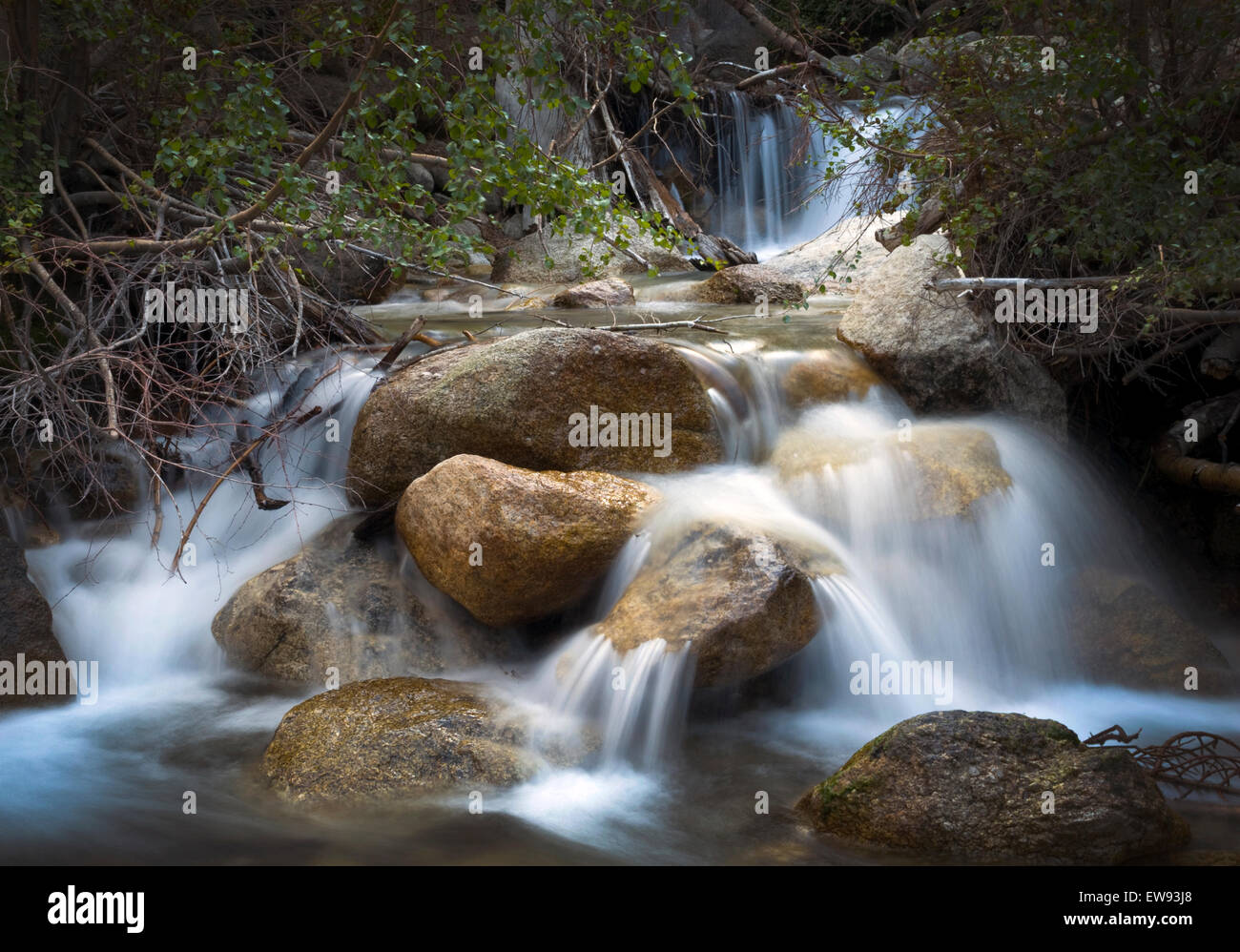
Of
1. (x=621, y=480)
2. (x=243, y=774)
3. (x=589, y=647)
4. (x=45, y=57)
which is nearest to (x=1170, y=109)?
(x=621, y=480)

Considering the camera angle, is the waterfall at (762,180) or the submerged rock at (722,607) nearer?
the submerged rock at (722,607)

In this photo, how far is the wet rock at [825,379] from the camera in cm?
717

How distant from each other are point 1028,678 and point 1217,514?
2.66 metres

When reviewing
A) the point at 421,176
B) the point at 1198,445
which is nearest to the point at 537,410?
the point at 1198,445

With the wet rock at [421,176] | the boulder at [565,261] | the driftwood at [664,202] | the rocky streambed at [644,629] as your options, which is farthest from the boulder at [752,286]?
the wet rock at [421,176]

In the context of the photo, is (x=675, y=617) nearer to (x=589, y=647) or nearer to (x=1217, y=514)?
(x=589, y=647)

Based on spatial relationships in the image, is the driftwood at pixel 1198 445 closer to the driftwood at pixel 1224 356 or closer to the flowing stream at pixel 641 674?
the driftwood at pixel 1224 356

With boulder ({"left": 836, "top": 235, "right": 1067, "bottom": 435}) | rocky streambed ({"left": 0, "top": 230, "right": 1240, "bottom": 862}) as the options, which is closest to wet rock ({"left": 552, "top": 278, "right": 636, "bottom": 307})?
rocky streambed ({"left": 0, "top": 230, "right": 1240, "bottom": 862})

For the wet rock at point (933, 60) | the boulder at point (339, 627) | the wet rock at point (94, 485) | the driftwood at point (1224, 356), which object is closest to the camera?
the boulder at point (339, 627)

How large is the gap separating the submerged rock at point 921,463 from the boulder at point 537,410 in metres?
0.61

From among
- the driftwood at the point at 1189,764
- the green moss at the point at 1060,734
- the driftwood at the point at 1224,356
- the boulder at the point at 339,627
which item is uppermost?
the driftwood at the point at 1224,356

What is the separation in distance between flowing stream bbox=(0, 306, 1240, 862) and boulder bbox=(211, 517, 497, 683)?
0.17m

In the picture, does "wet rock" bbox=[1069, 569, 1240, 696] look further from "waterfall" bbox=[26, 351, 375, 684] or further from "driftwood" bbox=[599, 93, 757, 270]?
"driftwood" bbox=[599, 93, 757, 270]

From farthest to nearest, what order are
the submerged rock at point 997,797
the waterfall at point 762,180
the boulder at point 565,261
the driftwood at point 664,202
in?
the waterfall at point 762,180, the boulder at point 565,261, the driftwood at point 664,202, the submerged rock at point 997,797
